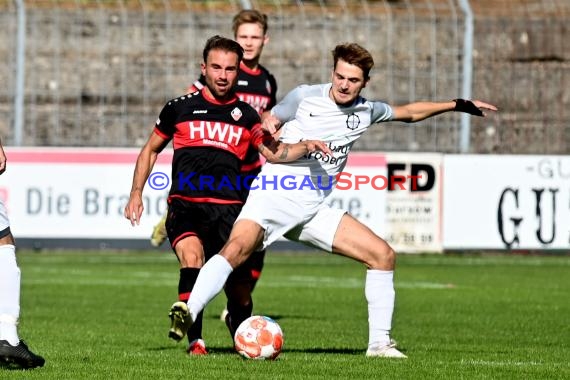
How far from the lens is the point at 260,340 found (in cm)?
869

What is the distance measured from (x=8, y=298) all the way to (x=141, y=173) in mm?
1745

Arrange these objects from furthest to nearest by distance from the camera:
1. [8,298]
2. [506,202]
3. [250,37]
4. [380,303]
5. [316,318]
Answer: [506,202], [316,318], [250,37], [380,303], [8,298]

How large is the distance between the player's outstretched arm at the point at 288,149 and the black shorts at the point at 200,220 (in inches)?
19.4

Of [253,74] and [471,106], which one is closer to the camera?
[471,106]

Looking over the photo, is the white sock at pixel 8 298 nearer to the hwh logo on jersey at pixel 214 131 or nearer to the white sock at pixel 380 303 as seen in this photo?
the hwh logo on jersey at pixel 214 131

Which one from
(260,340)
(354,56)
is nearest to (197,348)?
(260,340)

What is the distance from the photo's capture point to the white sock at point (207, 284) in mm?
8648

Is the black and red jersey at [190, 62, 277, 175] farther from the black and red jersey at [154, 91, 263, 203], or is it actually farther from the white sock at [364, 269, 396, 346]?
the white sock at [364, 269, 396, 346]

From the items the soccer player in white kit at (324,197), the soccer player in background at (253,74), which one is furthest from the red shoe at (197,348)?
the soccer player in background at (253,74)

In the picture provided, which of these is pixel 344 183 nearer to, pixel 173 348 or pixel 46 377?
pixel 173 348

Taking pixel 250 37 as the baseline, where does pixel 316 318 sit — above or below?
below

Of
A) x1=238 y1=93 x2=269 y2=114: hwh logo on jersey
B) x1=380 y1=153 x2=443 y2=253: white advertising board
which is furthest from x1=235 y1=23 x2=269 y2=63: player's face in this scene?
x1=380 y1=153 x2=443 y2=253: white advertising board

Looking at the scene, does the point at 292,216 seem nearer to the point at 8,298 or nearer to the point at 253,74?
the point at 8,298

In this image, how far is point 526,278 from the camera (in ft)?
58.6
